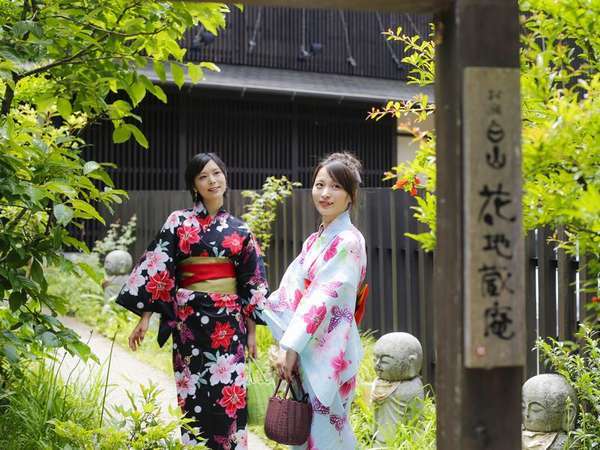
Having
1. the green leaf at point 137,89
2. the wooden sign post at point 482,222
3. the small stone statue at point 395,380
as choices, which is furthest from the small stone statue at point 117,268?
the wooden sign post at point 482,222

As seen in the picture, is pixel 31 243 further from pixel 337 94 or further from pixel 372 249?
pixel 337 94

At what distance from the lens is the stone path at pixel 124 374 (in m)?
6.15

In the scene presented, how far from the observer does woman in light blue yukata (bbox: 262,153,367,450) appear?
396 cm

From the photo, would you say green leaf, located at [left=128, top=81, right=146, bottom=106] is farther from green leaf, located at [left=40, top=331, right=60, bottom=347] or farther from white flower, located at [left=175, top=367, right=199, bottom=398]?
white flower, located at [left=175, top=367, right=199, bottom=398]

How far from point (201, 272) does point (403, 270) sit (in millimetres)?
2695

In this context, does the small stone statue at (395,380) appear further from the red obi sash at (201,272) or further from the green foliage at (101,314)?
the green foliage at (101,314)

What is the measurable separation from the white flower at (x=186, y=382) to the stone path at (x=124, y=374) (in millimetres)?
1069

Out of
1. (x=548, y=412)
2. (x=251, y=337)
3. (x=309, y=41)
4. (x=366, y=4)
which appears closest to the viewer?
(x=366, y=4)

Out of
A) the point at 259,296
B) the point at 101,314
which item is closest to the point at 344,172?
the point at 259,296

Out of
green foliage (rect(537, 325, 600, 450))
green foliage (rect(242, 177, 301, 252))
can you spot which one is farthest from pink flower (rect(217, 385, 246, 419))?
→ green foliage (rect(242, 177, 301, 252))

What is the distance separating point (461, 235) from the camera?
84.0 inches

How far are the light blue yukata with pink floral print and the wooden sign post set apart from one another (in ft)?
5.89

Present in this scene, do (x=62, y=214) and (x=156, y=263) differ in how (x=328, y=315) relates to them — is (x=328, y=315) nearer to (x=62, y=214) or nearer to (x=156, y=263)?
(x=156, y=263)

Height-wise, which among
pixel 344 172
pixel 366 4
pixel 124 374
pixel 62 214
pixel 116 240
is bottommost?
pixel 124 374
